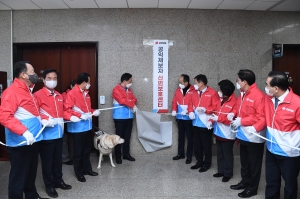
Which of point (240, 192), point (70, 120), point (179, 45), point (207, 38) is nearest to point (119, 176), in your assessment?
point (70, 120)

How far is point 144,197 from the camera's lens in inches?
123

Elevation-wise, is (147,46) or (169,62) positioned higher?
(147,46)

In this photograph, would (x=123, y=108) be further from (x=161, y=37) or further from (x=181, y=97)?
(x=161, y=37)

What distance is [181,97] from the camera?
4719 mm

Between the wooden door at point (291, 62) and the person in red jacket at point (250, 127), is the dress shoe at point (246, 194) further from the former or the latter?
the wooden door at point (291, 62)

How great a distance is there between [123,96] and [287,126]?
9.18 feet

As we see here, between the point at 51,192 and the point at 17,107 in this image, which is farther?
the point at 51,192

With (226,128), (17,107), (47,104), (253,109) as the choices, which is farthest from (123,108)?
(253,109)

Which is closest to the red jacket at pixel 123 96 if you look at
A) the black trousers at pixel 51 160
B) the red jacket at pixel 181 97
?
the red jacket at pixel 181 97

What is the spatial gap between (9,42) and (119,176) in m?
3.43

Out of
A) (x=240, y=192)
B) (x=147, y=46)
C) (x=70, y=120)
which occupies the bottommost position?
(x=240, y=192)

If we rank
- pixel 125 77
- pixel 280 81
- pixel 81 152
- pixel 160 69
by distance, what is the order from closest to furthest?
pixel 280 81
pixel 81 152
pixel 125 77
pixel 160 69

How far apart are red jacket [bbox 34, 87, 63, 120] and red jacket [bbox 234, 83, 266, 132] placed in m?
2.30

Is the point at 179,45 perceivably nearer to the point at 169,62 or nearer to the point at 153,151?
the point at 169,62
